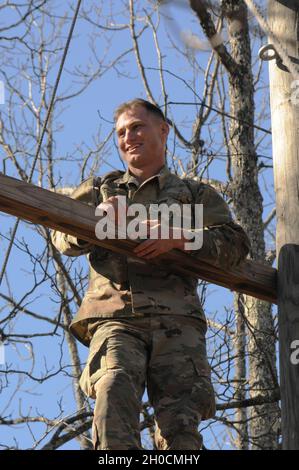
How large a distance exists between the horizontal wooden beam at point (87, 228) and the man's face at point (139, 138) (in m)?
0.52

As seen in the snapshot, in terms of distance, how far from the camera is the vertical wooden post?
18.2 feet

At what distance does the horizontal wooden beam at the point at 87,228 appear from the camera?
531 centimetres

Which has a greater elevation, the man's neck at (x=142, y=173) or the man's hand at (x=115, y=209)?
the man's neck at (x=142, y=173)

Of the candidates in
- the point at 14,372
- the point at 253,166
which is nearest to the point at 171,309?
the point at 14,372

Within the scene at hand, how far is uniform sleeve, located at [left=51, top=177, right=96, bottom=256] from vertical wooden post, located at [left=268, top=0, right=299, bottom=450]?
0.81m

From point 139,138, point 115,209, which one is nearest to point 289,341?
point 115,209

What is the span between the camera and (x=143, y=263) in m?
5.61

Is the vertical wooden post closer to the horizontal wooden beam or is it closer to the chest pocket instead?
the horizontal wooden beam

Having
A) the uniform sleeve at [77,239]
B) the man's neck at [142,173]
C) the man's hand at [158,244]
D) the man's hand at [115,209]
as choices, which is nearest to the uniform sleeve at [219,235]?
the man's hand at [158,244]

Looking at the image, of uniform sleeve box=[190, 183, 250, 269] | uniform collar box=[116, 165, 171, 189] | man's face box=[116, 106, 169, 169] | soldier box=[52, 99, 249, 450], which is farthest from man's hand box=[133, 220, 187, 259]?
man's face box=[116, 106, 169, 169]

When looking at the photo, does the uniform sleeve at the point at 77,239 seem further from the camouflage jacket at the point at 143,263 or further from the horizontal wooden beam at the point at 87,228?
the horizontal wooden beam at the point at 87,228

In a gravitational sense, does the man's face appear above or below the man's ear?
below

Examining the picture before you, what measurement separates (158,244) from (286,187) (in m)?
0.72

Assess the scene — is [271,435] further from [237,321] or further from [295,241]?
[295,241]
